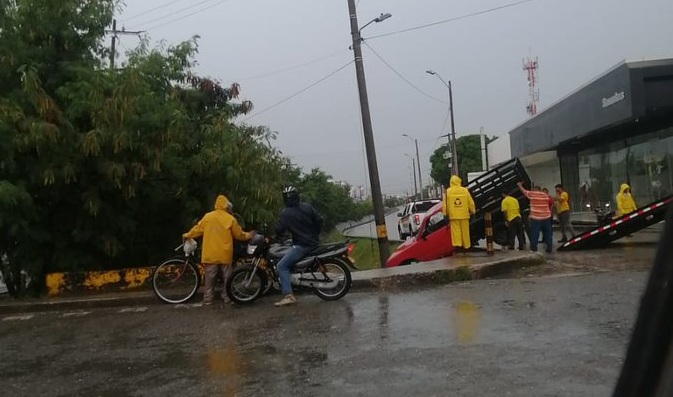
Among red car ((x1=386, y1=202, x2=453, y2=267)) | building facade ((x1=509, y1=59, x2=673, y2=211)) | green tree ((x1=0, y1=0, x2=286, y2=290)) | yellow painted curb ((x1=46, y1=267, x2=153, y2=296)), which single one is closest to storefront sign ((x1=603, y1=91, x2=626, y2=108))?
building facade ((x1=509, y1=59, x2=673, y2=211))

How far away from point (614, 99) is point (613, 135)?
5696 millimetres

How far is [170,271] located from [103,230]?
186 cm

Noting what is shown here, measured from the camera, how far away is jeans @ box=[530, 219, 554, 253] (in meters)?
15.8

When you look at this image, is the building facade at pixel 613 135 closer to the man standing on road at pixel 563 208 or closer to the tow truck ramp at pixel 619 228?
the man standing on road at pixel 563 208

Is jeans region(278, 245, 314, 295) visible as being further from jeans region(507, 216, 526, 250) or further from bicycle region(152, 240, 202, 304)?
jeans region(507, 216, 526, 250)

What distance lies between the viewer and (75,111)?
11.5m

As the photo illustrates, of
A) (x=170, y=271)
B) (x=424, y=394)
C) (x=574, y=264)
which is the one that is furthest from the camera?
(x=574, y=264)

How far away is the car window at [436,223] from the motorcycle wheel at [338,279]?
579 centimetres

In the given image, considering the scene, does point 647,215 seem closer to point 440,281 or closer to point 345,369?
point 440,281

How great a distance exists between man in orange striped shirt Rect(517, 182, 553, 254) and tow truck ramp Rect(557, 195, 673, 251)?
0.47 m

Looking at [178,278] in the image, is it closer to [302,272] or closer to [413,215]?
[302,272]

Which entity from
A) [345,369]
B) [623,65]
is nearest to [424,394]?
[345,369]

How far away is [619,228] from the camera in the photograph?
50.7 feet

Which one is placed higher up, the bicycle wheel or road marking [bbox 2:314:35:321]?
the bicycle wheel
